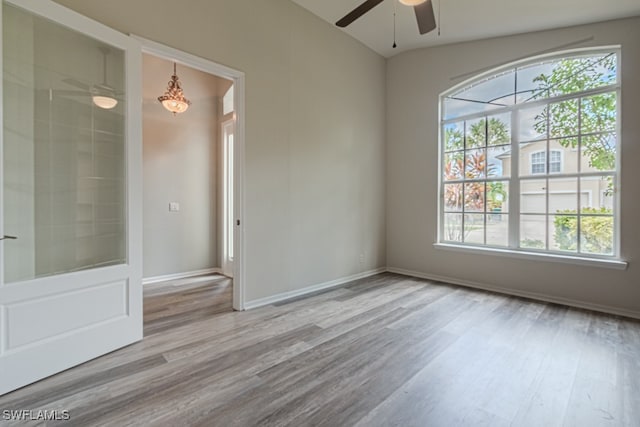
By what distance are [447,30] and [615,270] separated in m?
3.42

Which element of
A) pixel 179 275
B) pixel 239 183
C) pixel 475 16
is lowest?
pixel 179 275

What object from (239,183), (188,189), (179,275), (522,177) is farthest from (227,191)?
(522,177)

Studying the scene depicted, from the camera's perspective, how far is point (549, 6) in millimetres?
3137

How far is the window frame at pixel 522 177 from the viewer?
3.29 m

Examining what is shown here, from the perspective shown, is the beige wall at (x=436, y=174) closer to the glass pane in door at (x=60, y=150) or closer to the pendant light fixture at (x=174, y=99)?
the pendant light fixture at (x=174, y=99)

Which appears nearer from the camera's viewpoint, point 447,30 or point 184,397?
point 184,397

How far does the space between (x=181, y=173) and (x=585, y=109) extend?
5430mm

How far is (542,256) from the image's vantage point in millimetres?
3668

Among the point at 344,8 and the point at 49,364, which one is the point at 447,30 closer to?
the point at 344,8

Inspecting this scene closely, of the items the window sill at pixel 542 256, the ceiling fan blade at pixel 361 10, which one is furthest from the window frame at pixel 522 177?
the ceiling fan blade at pixel 361 10

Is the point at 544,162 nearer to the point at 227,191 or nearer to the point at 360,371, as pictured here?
the point at 360,371

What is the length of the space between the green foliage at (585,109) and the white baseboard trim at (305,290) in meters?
3.05

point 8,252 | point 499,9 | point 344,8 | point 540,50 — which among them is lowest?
point 8,252

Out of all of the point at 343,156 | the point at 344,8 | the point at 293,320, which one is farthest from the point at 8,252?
the point at 344,8
